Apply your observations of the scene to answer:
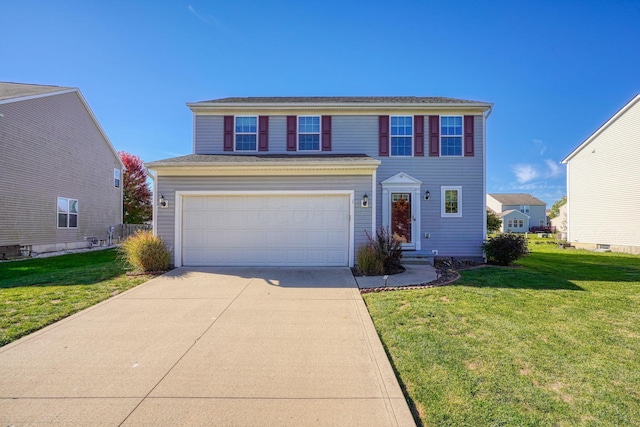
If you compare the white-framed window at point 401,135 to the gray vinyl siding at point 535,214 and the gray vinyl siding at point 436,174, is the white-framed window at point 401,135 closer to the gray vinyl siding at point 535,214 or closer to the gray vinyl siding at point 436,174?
the gray vinyl siding at point 436,174

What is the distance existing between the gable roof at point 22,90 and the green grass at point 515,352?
1599 centimetres

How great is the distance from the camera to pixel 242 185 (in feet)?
29.6

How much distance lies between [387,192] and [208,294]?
A: 739cm

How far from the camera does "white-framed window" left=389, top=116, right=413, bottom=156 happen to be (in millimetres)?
11375

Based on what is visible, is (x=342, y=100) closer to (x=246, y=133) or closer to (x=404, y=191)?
(x=246, y=133)

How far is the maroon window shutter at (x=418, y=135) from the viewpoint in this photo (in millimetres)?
11312

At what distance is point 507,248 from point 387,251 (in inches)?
188

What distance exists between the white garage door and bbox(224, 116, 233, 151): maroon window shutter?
3.32 metres

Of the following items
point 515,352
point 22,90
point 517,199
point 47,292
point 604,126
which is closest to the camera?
point 515,352

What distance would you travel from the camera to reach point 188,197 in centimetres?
909

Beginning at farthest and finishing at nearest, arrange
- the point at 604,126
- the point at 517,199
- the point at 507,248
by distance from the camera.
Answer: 1. the point at 517,199
2. the point at 604,126
3. the point at 507,248

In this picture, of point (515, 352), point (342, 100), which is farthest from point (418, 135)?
point (515, 352)

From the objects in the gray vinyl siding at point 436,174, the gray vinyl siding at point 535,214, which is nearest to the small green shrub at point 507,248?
the gray vinyl siding at point 436,174

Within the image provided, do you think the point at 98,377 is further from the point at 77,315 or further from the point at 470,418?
the point at 470,418
